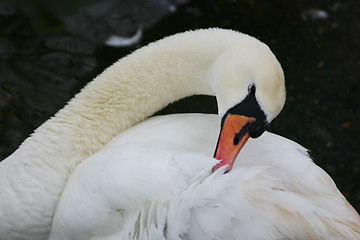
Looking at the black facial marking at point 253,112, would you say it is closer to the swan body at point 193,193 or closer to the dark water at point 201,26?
the swan body at point 193,193

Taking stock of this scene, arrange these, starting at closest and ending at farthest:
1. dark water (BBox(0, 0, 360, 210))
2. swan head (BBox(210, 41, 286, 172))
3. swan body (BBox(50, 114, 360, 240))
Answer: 1. swan body (BBox(50, 114, 360, 240))
2. swan head (BBox(210, 41, 286, 172))
3. dark water (BBox(0, 0, 360, 210))

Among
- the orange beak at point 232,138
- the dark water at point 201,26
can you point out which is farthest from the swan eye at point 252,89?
the dark water at point 201,26

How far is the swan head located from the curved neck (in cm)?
21

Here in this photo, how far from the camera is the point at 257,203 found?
86.7 inches

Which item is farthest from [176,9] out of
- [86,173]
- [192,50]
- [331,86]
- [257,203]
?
[257,203]

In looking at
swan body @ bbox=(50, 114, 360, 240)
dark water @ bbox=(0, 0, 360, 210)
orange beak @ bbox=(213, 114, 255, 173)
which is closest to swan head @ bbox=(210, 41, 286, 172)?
orange beak @ bbox=(213, 114, 255, 173)

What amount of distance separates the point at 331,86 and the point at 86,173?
2445 millimetres

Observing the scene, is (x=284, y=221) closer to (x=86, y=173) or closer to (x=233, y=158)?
(x=233, y=158)

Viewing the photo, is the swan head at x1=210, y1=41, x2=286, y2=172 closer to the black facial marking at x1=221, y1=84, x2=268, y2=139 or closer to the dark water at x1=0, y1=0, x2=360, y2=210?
the black facial marking at x1=221, y1=84, x2=268, y2=139

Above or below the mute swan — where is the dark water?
below

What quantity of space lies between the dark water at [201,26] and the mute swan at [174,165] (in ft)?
3.59

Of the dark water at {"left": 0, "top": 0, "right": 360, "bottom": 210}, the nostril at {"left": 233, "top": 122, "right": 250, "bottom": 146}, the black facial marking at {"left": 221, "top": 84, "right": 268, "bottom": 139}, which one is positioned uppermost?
the black facial marking at {"left": 221, "top": 84, "right": 268, "bottom": 139}

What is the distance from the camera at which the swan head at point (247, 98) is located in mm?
2295

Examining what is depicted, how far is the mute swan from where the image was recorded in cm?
220
